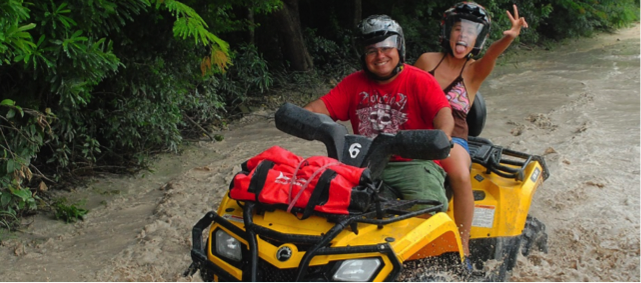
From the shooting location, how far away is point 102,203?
5.96 meters

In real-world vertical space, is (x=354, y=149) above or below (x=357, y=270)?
above

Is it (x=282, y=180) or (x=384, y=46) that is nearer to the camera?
(x=282, y=180)

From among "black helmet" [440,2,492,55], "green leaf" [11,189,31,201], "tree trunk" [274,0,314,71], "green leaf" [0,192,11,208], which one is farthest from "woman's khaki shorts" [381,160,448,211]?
"tree trunk" [274,0,314,71]

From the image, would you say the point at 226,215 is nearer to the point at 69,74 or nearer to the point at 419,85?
the point at 419,85

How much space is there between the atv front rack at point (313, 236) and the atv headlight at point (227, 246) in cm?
6

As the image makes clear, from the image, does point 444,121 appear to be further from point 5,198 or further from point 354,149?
point 5,198

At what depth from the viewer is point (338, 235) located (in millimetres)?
2840

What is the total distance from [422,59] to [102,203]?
3128mm

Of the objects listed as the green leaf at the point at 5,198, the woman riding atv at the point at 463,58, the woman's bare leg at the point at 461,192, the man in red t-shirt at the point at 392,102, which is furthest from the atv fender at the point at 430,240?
the green leaf at the point at 5,198

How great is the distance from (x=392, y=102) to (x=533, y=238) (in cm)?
159

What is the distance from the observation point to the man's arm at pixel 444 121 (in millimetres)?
3687

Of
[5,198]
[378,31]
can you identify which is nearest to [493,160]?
[378,31]

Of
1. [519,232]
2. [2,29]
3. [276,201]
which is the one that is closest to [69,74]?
[2,29]

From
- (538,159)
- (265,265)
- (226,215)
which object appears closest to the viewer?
(265,265)
